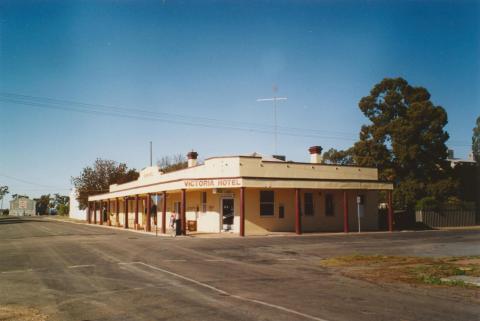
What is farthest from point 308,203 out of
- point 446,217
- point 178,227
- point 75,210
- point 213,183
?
point 75,210

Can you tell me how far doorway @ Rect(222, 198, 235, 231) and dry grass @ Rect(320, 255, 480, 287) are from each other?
1381cm

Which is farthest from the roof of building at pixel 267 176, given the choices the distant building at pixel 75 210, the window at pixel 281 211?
the distant building at pixel 75 210

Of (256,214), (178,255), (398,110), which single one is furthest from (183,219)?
(398,110)

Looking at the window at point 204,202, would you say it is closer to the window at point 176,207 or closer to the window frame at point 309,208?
the window at point 176,207

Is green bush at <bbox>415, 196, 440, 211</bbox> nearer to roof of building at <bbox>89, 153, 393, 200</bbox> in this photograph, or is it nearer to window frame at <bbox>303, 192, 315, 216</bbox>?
roof of building at <bbox>89, 153, 393, 200</bbox>

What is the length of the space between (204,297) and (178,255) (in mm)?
7703

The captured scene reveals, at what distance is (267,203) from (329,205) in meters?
5.47

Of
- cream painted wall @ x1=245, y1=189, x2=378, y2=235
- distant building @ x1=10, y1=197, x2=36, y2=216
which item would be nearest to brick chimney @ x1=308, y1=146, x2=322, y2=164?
cream painted wall @ x1=245, y1=189, x2=378, y2=235

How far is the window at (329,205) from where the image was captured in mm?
31281

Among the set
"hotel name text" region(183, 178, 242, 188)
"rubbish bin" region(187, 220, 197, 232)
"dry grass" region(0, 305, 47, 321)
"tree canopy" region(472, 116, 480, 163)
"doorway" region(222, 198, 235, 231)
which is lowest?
"rubbish bin" region(187, 220, 197, 232)

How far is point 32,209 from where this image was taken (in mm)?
140750

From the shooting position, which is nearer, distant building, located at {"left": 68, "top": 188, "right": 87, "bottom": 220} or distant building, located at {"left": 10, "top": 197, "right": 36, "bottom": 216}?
distant building, located at {"left": 68, "top": 188, "right": 87, "bottom": 220}

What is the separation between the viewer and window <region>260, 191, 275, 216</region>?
28.6 meters

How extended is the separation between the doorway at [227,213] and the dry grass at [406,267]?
13814 millimetres
